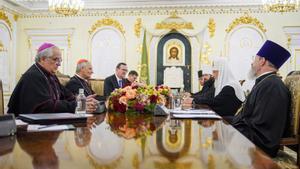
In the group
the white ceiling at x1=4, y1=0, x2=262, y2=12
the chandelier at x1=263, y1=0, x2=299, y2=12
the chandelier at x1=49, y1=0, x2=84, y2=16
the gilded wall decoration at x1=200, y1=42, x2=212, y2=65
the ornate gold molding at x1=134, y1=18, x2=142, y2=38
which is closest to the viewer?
the chandelier at x1=263, y1=0, x2=299, y2=12

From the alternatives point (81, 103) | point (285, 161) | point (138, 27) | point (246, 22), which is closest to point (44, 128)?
point (81, 103)

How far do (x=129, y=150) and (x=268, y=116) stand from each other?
1.52 metres

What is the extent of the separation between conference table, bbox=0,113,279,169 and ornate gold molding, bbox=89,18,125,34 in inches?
285

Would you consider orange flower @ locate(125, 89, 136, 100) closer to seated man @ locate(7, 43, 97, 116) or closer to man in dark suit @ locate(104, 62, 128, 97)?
seated man @ locate(7, 43, 97, 116)

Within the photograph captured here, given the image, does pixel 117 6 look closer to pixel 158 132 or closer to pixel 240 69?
pixel 240 69

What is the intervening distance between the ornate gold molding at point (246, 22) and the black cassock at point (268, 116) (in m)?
5.98

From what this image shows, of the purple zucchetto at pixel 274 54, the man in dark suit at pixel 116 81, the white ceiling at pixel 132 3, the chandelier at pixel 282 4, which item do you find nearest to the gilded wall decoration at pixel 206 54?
the white ceiling at pixel 132 3

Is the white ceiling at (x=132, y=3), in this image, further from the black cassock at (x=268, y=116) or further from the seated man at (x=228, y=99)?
the black cassock at (x=268, y=116)

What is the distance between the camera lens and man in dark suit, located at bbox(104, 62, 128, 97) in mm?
6400

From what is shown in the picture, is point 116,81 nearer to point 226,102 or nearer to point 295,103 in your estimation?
point 226,102

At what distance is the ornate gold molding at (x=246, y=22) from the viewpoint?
8.26 m

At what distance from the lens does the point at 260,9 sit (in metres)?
8.22

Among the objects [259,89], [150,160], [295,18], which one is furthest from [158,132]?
[295,18]

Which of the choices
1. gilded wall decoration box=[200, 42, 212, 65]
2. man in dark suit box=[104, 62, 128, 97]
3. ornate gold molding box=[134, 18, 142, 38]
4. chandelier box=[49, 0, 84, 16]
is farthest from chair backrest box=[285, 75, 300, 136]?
ornate gold molding box=[134, 18, 142, 38]
